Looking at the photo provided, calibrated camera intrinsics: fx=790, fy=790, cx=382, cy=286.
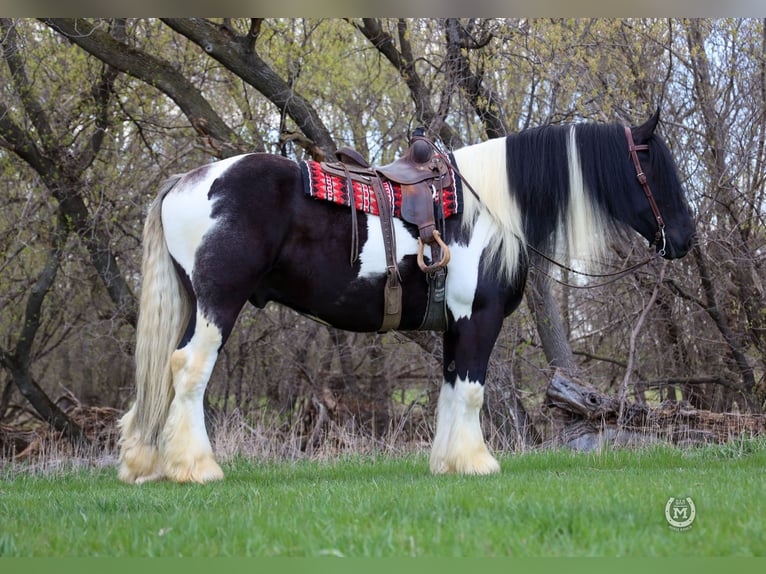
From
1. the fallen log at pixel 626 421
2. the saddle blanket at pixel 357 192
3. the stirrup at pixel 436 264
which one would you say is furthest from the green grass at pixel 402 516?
the fallen log at pixel 626 421

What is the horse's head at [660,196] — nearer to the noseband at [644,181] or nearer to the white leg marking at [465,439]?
the noseband at [644,181]

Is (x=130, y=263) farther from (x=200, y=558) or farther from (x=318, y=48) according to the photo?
(x=200, y=558)

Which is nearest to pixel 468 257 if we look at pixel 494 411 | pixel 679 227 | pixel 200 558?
pixel 679 227

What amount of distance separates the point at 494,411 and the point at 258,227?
16.5 feet

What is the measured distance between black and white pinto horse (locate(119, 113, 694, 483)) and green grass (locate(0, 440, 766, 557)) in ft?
1.50

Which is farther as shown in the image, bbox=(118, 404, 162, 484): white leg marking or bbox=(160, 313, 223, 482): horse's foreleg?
bbox=(118, 404, 162, 484): white leg marking

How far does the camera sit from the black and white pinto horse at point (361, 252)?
4.87 meters

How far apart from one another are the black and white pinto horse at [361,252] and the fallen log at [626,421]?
238 cm

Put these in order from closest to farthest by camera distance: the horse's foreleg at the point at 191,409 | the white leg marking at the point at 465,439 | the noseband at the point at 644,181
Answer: the horse's foreleg at the point at 191,409 → the white leg marking at the point at 465,439 → the noseband at the point at 644,181

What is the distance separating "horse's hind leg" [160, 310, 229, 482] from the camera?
4789 mm

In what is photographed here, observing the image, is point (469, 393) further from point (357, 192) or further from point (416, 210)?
point (357, 192)

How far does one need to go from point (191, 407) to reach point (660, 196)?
3.46 metres

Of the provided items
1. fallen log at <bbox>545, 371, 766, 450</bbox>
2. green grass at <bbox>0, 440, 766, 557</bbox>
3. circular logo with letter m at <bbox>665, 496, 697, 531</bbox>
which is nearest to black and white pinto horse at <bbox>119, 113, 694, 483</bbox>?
green grass at <bbox>0, 440, 766, 557</bbox>

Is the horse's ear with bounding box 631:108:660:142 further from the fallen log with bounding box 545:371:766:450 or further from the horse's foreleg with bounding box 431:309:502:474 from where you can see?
the fallen log with bounding box 545:371:766:450
